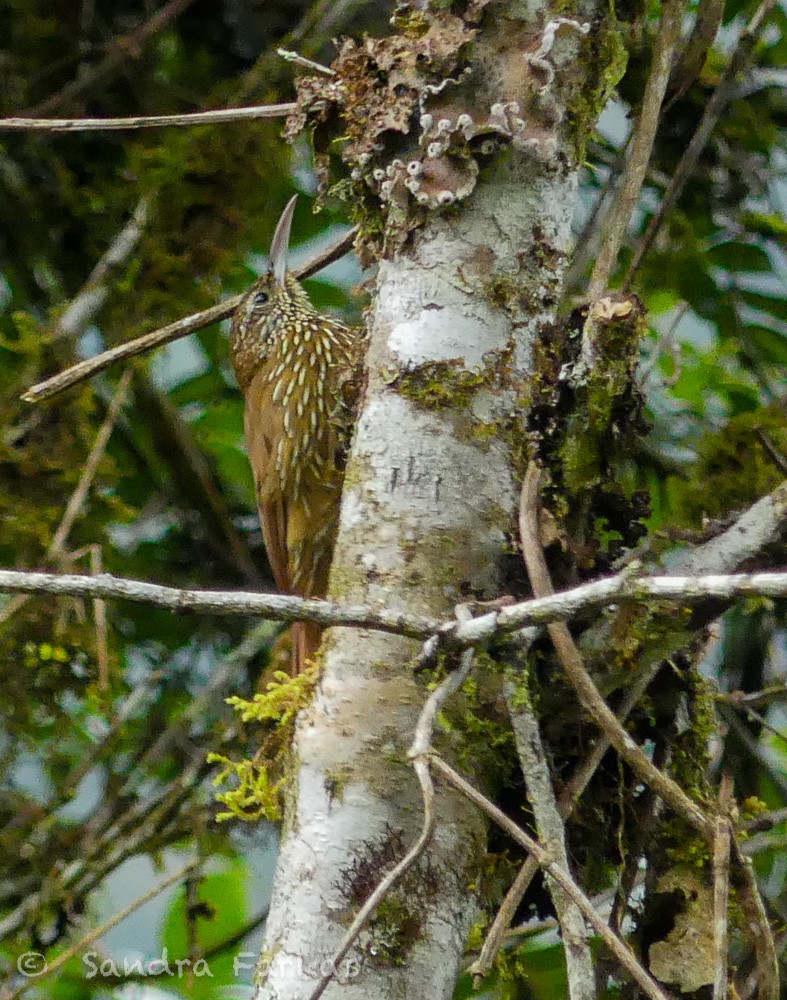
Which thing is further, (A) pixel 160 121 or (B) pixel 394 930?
(A) pixel 160 121

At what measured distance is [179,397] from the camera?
12.4ft

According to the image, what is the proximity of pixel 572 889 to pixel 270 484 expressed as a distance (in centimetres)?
186

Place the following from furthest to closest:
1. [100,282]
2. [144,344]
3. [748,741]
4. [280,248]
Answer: [100,282] → [280,248] → [748,741] → [144,344]

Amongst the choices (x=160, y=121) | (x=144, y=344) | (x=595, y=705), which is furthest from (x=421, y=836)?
(x=160, y=121)

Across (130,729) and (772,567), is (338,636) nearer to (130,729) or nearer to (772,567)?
(772,567)

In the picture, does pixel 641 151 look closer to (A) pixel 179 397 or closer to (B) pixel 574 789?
(B) pixel 574 789

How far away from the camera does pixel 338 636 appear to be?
1.48m

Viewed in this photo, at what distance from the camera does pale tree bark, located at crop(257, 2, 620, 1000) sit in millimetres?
1353

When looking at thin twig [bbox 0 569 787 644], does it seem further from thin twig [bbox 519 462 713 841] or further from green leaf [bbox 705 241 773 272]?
green leaf [bbox 705 241 773 272]

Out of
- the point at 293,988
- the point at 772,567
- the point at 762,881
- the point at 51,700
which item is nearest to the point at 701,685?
the point at 772,567

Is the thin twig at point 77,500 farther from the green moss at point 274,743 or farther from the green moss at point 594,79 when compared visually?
the green moss at point 594,79

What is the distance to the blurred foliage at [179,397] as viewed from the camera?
3.05 meters

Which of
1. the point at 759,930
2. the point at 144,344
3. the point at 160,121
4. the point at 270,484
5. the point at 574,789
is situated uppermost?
the point at 270,484

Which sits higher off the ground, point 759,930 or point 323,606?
point 323,606
